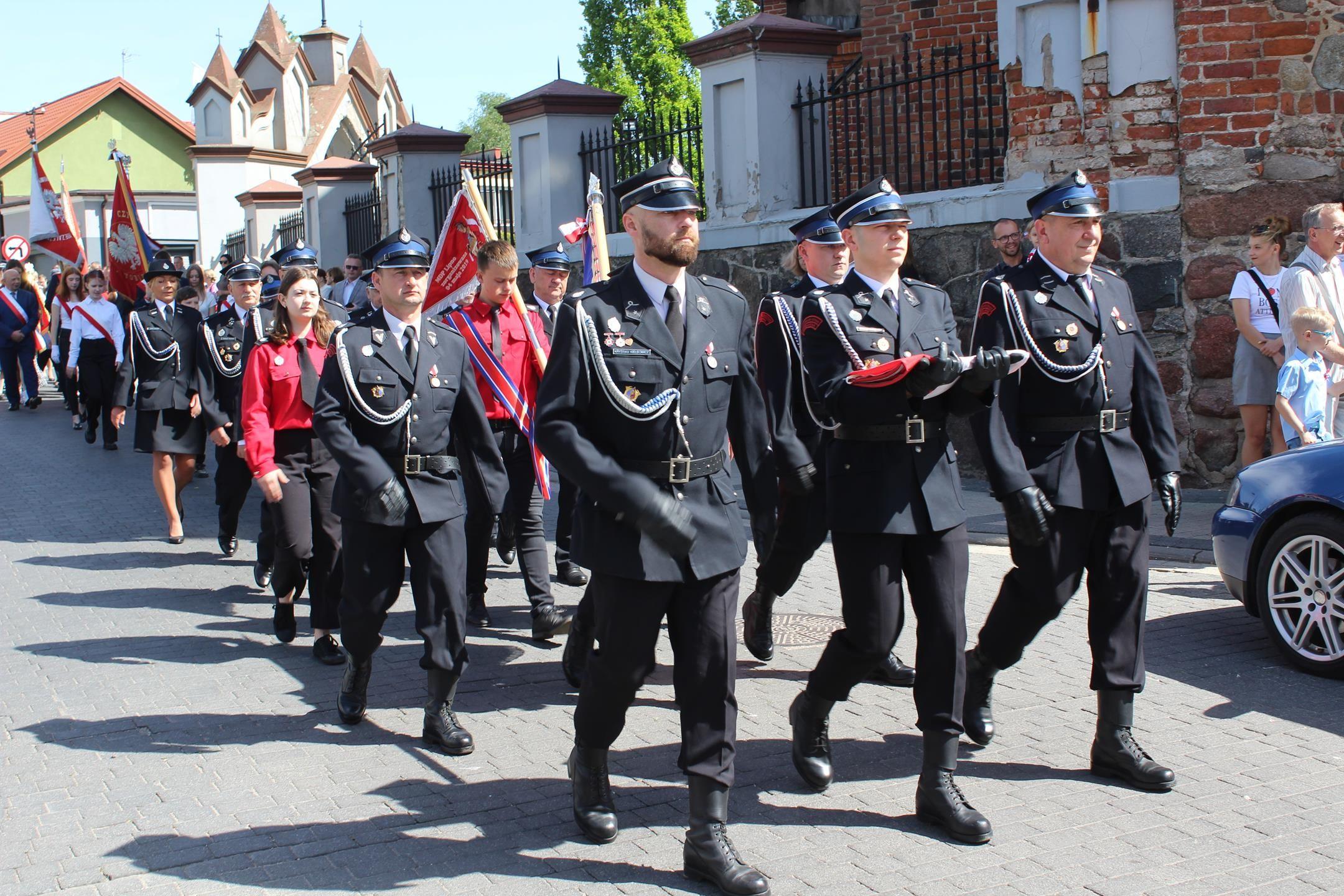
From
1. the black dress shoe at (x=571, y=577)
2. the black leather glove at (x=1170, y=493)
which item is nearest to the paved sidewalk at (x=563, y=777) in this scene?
the black dress shoe at (x=571, y=577)

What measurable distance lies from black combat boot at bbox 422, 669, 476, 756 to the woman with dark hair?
48.7 ft

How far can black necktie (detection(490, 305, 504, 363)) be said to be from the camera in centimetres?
767

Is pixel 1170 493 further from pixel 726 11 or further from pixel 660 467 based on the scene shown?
pixel 726 11

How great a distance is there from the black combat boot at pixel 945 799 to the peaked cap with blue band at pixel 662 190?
1.87 metres

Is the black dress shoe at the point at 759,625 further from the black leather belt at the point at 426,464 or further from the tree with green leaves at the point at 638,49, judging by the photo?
the tree with green leaves at the point at 638,49

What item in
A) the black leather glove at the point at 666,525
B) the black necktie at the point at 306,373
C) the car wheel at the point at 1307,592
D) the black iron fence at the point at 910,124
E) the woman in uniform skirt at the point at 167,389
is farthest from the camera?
the black iron fence at the point at 910,124

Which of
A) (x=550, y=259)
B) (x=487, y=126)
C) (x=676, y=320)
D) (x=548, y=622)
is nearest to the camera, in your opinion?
(x=676, y=320)

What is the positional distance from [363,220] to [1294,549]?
17.4 m

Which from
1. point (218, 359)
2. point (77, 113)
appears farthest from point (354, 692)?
point (77, 113)

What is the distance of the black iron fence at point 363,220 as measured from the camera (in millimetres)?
20852

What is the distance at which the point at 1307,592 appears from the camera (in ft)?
20.6

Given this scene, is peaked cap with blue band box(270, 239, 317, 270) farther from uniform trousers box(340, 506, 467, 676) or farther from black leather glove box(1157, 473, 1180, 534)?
black leather glove box(1157, 473, 1180, 534)

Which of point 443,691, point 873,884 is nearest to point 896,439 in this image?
point 873,884

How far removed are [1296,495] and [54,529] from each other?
29.5 feet
